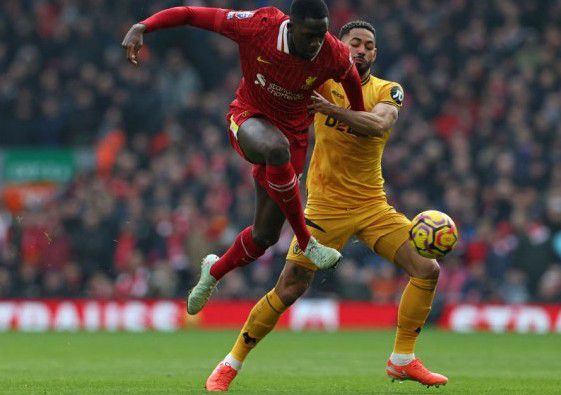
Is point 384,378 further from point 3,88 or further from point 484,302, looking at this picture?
point 3,88

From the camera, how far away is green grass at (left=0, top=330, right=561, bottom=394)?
10.2 m

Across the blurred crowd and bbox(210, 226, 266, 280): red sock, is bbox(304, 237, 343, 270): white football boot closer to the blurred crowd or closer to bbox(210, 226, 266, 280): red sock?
bbox(210, 226, 266, 280): red sock

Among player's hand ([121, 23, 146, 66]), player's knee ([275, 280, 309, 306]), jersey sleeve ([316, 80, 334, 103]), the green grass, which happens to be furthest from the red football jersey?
the green grass

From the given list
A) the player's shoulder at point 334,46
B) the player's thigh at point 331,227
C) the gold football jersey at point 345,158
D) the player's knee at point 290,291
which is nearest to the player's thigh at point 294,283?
the player's knee at point 290,291

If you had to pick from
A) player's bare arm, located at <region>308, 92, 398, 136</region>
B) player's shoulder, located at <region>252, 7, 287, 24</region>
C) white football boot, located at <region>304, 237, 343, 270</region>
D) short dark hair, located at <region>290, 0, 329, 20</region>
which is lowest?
white football boot, located at <region>304, 237, 343, 270</region>

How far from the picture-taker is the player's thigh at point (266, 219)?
10.0m

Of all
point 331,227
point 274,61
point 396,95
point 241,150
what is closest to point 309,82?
point 274,61

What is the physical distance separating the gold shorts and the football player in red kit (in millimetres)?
635

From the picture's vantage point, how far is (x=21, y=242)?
20.7 meters

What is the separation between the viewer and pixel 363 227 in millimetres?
10562

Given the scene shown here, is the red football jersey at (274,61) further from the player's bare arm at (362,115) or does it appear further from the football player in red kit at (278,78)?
the player's bare arm at (362,115)

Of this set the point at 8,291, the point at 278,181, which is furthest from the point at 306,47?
the point at 8,291

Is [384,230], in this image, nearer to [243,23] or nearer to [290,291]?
[290,291]

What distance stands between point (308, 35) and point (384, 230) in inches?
75.9
